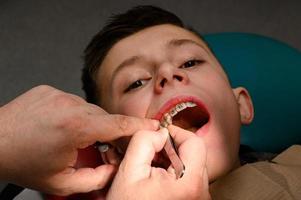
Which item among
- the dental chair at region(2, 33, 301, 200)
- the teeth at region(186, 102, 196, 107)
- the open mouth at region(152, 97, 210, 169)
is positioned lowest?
the dental chair at region(2, 33, 301, 200)

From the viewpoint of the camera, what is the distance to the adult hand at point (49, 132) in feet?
2.07

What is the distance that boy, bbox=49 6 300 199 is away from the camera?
822mm

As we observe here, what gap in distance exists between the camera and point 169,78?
0.82 metres

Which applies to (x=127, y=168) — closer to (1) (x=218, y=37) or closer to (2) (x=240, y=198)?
(2) (x=240, y=198)

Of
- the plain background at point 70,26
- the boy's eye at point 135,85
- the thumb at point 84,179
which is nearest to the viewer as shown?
the thumb at point 84,179

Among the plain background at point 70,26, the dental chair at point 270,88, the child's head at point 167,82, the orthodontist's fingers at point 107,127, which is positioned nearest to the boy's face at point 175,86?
the child's head at point 167,82

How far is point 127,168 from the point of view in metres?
0.61

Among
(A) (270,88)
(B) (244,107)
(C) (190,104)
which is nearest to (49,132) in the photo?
(C) (190,104)

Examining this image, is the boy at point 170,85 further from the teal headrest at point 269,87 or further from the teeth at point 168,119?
the teal headrest at point 269,87

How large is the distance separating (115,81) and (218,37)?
2.04 ft

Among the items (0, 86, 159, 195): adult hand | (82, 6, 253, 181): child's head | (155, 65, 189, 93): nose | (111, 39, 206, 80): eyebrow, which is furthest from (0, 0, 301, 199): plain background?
(0, 86, 159, 195): adult hand

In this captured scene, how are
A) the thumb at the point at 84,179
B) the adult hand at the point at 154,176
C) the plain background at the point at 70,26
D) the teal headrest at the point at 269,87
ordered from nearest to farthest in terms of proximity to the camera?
the adult hand at the point at 154,176, the thumb at the point at 84,179, the teal headrest at the point at 269,87, the plain background at the point at 70,26

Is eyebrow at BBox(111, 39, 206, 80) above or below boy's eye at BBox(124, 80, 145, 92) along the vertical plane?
above

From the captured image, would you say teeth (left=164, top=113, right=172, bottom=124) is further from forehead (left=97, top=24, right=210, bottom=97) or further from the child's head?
forehead (left=97, top=24, right=210, bottom=97)
